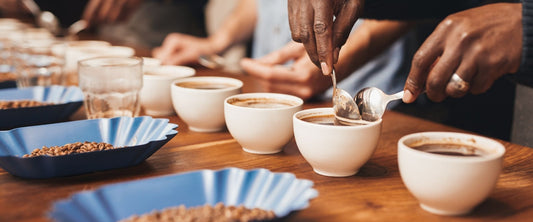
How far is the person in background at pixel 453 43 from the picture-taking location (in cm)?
120

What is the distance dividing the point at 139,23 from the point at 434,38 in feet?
11.0

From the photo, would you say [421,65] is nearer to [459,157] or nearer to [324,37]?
[324,37]

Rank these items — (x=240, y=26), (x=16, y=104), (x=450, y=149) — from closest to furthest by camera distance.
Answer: (x=450, y=149)
(x=16, y=104)
(x=240, y=26)

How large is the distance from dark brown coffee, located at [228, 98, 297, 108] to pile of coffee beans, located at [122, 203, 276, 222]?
0.48m

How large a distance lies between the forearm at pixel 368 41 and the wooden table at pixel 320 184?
70cm

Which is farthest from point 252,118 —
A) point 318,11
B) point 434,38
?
point 434,38

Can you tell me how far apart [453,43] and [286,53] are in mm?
810

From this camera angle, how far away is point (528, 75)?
1366 mm

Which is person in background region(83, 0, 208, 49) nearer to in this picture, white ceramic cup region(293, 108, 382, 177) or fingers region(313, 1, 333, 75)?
fingers region(313, 1, 333, 75)

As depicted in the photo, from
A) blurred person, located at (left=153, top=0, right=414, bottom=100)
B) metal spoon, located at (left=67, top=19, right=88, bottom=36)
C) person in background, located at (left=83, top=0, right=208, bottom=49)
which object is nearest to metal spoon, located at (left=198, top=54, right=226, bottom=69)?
blurred person, located at (left=153, top=0, right=414, bottom=100)

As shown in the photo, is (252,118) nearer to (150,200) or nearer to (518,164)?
(150,200)

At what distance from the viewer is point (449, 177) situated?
795 mm

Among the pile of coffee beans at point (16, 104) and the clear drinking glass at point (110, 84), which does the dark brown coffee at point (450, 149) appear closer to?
the clear drinking glass at point (110, 84)

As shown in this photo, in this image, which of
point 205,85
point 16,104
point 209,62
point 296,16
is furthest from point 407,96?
point 209,62
